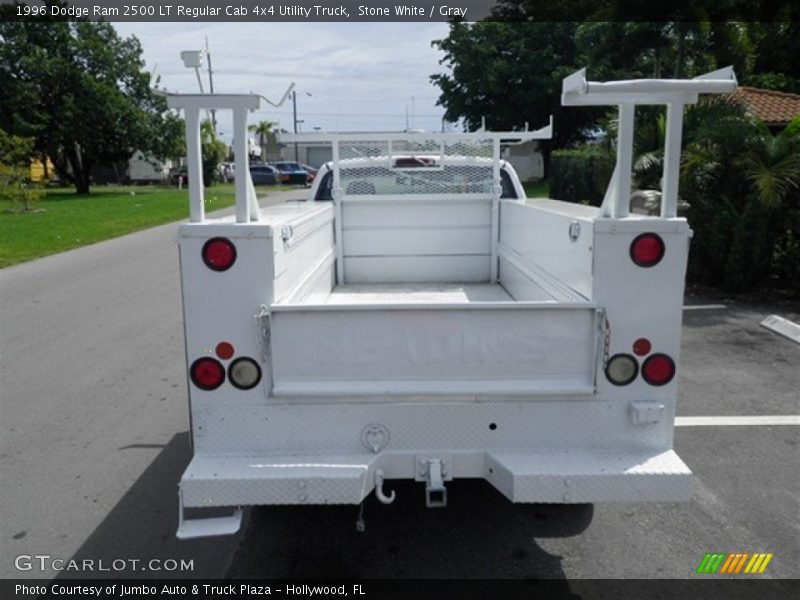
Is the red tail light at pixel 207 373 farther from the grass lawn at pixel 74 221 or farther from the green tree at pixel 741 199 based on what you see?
the grass lawn at pixel 74 221

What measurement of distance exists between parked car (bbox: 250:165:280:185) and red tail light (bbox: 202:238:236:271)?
122 ft

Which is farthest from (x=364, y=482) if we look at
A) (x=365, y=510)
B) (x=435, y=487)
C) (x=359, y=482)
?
(x=365, y=510)

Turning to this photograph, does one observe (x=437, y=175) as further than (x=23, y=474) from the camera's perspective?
Yes

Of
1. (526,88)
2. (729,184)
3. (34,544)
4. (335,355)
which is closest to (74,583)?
(34,544)

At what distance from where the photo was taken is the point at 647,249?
317 cm

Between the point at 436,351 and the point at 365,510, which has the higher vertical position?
the point at 436,351

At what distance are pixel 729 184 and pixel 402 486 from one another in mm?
8268

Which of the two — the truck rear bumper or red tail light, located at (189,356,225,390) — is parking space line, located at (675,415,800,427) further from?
red tail light, located at (189,356,225,390)

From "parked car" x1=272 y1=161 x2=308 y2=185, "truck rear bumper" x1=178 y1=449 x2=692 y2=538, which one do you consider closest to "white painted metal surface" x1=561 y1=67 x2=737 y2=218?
"truck rear bumper" x1=178 y1=449 x2=692 y2=538

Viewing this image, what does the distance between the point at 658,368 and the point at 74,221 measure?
21975 mm

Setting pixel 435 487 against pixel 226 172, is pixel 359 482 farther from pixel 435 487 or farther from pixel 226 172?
pixel 226 172

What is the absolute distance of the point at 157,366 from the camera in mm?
7098

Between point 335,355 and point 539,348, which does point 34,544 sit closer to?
point 335,355

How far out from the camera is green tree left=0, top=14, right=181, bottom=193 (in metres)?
34.8
